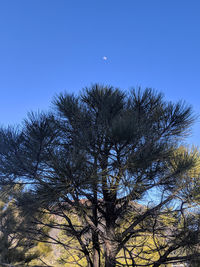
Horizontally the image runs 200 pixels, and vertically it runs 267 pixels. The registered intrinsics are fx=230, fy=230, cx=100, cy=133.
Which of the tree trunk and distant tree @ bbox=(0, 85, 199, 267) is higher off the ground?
distant tree @ bbox=(0, 85, 199, 267)

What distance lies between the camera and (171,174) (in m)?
3.09

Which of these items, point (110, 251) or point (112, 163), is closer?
point (110, 251)

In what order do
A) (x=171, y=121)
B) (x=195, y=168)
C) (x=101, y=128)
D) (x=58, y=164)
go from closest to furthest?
(x=58, y=164) → (x=195, y=168) → (x=101, y=128) → (x=171, y=121)

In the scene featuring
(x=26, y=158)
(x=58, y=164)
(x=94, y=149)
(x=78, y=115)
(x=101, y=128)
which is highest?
(x=78, y=115)

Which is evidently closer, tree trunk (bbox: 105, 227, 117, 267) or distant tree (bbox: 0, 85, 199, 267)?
distant tree (bbox: 0, 85, 199, 267)

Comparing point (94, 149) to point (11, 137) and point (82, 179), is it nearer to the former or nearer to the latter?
point (82, 179)

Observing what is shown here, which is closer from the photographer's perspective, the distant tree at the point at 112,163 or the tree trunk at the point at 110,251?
the distant tree at the point at 112,163

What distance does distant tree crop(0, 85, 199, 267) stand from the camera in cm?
257

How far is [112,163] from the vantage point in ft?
10.3

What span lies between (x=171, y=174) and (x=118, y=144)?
2.81ft

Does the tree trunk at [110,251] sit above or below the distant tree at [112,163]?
below

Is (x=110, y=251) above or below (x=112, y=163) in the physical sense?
below

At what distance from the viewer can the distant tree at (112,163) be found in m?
2.57

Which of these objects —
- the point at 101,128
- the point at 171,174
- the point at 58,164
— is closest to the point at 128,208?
the point at 171,174
